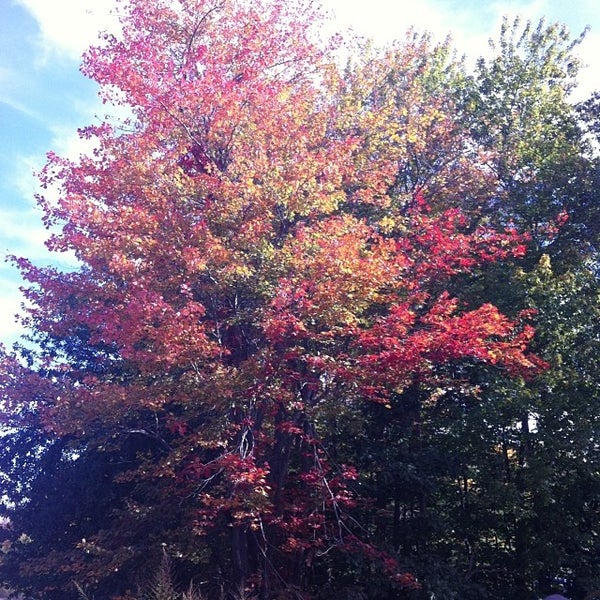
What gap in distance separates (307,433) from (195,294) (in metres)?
3.53

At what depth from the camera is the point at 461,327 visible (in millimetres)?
10344

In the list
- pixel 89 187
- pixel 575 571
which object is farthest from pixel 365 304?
pixel 575 571

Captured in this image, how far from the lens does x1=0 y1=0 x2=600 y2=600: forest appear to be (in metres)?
10.5

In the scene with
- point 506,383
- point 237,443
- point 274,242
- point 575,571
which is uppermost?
point 274,242

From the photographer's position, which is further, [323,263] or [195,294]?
[195,294]

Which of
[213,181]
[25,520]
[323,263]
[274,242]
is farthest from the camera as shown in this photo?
[25,520]

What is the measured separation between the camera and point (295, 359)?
37.2ft

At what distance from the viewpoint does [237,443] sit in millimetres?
11336

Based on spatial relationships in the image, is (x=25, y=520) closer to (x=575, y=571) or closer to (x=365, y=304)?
(x=365, y=304)

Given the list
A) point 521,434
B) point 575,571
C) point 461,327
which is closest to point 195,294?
point 461,327

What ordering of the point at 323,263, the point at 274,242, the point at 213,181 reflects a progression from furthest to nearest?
1. the point at 274,242
2. the point at 213,181
3. the point at 323,263

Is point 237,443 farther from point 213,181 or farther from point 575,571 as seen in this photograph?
point 575,571

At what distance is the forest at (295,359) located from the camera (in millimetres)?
10477

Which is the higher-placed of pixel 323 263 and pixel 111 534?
pixel 323 263
